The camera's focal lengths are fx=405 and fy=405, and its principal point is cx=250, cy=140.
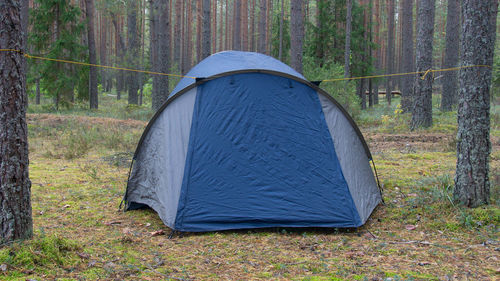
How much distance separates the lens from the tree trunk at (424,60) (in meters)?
10.9

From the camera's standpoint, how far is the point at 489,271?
3.43 m

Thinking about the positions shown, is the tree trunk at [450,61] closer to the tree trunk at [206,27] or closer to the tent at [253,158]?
the tree trunk at [206,27]

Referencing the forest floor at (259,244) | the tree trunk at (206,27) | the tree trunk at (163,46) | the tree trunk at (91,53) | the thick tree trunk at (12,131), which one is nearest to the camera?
the thick tree trunk at (12,131)

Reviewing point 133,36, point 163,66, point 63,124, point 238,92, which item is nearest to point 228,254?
point 238,92

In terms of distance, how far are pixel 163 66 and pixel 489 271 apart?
47.4 feet

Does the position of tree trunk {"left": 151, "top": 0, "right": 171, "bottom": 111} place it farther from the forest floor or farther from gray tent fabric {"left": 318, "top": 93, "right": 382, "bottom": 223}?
gray tent fabric {"left": 318, "top": 93, "right": 382, "bottom": 223}

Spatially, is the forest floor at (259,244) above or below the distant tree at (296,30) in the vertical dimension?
below

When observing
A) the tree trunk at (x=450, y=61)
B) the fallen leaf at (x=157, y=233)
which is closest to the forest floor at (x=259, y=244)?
the fallen leaf at (x=157, y=233)

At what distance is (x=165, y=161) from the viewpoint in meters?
5.08

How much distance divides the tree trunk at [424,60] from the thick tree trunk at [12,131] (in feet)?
32.8

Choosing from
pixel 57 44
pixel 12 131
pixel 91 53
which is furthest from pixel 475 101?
pixel 91 53

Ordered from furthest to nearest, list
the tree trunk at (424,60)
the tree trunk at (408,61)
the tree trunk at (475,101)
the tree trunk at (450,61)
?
the tree trunk at (408,61)
the tree trunk at (450,61)
the tree trunk at (424,60)
the tree trunk at (475,101)

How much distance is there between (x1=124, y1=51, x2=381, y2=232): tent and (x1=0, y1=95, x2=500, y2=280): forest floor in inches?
8.8

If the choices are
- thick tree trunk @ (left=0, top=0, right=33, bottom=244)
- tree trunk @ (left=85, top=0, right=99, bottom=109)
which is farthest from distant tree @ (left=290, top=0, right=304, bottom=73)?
tree trunk @ (left=85, top=0, right=99, bottom=109)
